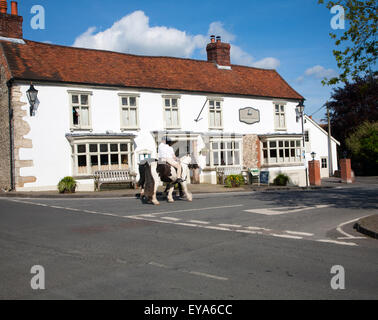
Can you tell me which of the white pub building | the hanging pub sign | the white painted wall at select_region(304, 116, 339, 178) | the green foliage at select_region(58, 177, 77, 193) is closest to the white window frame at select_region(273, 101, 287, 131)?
the white pub building

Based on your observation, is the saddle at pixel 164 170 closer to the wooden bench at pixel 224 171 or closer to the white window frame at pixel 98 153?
the white window frame at pixel 98 153

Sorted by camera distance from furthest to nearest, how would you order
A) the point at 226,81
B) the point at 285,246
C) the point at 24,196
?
the point at 226,81, the point at 24,196, the point at 285,246

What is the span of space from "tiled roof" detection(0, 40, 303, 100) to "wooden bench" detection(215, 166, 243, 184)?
18.2ft

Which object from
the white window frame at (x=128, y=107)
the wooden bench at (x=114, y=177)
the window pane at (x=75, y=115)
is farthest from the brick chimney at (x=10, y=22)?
the wooden bench at (x=114, y=177)

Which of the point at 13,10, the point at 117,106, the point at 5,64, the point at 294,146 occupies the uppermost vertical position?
the point at 13,10

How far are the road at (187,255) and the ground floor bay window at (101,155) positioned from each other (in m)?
11.4

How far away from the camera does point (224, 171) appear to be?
28.4 m

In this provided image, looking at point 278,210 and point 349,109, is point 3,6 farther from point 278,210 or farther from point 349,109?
point 349,109

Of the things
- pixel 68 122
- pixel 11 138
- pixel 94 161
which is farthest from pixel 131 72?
pixel 11 138

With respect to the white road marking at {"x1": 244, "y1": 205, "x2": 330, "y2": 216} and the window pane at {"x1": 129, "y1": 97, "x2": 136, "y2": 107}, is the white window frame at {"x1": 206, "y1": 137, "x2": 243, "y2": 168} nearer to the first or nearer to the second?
the window pane at {"x1": 129, "y1": 97, "x2": 136, "y2": 107}

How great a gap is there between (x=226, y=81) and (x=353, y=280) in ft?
87.2
